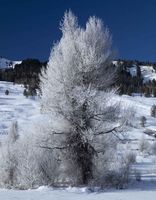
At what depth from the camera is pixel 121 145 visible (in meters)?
47.0

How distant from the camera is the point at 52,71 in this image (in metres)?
22.1

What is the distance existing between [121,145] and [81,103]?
2636 centimetres

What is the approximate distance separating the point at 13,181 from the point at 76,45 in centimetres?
742

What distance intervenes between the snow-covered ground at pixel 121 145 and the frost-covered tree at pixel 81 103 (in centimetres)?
129

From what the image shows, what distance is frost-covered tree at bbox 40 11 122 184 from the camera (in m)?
21.7

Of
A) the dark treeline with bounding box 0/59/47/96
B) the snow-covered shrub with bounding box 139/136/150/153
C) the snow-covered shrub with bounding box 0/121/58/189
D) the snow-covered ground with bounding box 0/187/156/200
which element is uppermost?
the dark treeline with bounding box 0/59/47/96

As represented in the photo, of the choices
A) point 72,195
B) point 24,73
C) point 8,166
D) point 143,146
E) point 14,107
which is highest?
point 24,73

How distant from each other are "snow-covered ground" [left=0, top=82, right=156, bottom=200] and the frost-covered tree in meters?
1.29

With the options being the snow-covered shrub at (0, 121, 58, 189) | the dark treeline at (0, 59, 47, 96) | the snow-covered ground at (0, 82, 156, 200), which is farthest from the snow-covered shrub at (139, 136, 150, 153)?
the dark treeline at (0, 59, 47, 96)

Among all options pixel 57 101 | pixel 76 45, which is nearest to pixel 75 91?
pixel 57 101

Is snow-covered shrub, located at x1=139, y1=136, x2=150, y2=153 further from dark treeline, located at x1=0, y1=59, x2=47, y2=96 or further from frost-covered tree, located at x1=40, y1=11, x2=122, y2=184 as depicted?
dark treeline, located at x1=0, y1=59, x2=47, y2=96

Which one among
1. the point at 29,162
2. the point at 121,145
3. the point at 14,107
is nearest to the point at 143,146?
the point at 121,145

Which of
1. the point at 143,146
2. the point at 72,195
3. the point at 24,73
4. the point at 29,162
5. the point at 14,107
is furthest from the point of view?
the point at 24,73

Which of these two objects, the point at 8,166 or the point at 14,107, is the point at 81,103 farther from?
the point at 14,107
